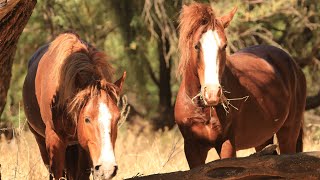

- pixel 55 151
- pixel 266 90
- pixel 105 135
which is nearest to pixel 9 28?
pixel 105 135

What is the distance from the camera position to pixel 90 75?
564 centimetres

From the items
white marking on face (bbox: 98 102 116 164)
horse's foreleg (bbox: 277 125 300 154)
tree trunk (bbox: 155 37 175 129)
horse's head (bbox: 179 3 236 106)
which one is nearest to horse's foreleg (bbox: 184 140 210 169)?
horse's head (bbox: 179 3 236 106)

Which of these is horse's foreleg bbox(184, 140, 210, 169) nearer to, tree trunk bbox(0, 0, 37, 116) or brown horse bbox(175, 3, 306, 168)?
brown horse bbox(175, 3, 306, 168)

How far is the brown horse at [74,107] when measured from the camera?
523 centimetres

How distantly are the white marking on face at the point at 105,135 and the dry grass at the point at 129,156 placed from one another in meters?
0.47

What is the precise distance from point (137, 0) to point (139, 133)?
8.45 ft

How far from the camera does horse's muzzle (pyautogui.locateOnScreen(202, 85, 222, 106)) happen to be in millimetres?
5762

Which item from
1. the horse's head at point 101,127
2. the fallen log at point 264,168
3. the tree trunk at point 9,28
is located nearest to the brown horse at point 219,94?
the fallen log at point 264,168

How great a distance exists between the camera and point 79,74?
562 cm

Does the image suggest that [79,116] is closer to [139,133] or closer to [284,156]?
[284,156]

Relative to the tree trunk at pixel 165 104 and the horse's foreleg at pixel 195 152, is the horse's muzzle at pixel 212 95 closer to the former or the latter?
the horse's foreleg at pixel 195 152

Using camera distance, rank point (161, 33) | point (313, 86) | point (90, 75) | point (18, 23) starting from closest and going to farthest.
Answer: point (18, 23) < point (90, 75) < point (161, 33) < point (313, 86)

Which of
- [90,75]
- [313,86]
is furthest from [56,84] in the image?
[313,86]

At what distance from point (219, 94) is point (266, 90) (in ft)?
5.46
